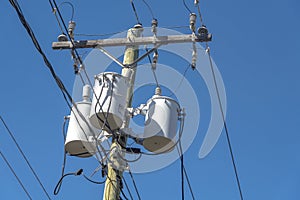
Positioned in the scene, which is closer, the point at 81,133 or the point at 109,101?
the point at 109,101

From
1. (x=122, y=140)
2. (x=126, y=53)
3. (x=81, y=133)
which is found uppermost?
(x=126, y=53)

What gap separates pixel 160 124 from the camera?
283 inches

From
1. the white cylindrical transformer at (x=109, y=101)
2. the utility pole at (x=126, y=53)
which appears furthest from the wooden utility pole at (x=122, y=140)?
the white cylindrical transformer at (x=109, y=101)

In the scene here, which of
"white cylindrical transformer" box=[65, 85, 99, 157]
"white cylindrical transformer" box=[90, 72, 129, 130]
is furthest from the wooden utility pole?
"white cylindrical transformer" box=[65, 85, 99, 157]

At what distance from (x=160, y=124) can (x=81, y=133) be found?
0.91 meters

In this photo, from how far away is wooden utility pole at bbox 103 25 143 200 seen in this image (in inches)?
270

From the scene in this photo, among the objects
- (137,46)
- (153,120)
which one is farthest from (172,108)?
(137,46)

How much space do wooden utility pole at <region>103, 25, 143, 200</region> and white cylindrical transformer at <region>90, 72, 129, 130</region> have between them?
0.18 m

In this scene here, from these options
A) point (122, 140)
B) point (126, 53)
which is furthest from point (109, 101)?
point (126, 53)

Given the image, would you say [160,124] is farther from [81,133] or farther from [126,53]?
[126,53]

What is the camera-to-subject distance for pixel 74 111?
24.2 ft

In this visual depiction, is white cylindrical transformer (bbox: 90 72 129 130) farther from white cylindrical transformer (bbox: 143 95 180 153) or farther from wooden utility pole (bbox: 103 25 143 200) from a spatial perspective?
white cylindrical transformer (bbox: 143 95 180 153)

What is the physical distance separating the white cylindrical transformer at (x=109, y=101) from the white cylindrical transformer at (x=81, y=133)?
0.62 ft

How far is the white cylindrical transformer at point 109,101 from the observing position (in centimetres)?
692
